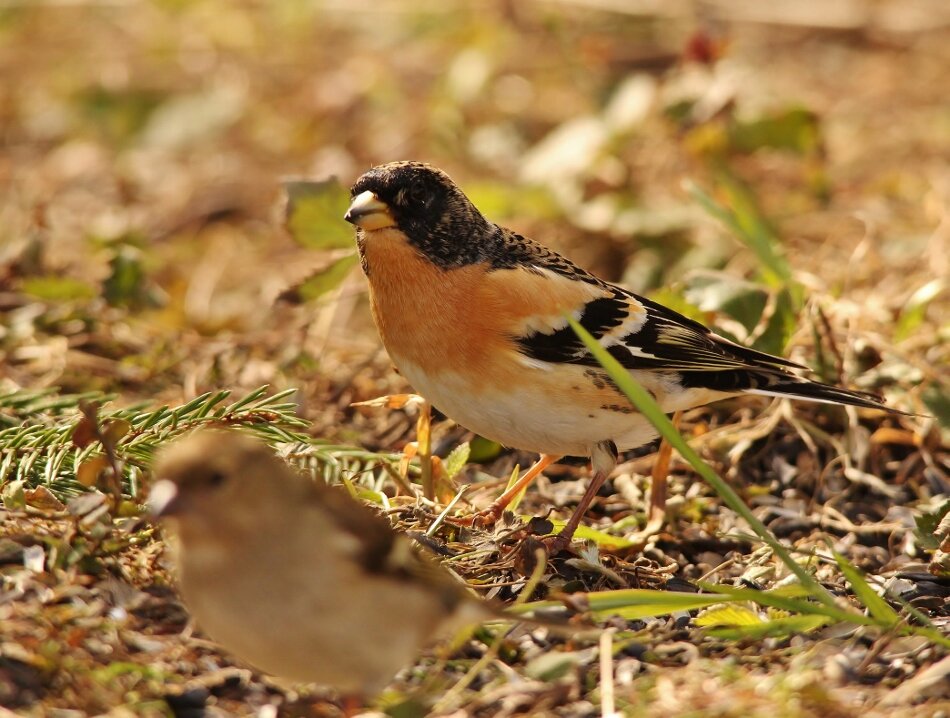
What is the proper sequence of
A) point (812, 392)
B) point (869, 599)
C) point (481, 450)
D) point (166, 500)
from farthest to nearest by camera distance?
1. point (481, 450)
2. point (812, 392)
3. point (869, 599)
4. point (166, 500)

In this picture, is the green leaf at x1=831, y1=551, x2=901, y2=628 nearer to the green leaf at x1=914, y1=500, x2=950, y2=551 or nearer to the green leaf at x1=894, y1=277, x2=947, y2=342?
the green leaf at x1=914, y1=500, x2=950, y2=551

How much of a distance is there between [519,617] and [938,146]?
4.68 meters

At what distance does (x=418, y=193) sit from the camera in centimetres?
317

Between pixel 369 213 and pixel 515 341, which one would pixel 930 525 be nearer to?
pixel 515 341

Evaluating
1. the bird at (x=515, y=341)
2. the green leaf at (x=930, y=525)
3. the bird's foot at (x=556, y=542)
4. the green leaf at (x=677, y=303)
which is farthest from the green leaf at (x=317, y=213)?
the green leaf at (x=930, y=525)

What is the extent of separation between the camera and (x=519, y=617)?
2.21 m

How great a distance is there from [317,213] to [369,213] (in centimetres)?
74

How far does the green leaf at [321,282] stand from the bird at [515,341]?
21.5 inches

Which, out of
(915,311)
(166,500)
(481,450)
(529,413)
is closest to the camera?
(166,500)

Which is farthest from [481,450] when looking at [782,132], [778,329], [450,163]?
[450,163]

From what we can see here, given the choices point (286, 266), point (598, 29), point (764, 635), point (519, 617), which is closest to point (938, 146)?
point (598, 29)

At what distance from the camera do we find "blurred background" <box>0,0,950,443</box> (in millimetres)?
4051

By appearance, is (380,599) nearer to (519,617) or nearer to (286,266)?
(519,617)

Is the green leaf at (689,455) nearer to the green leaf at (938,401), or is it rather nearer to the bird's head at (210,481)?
the bird's head at (210,481)
